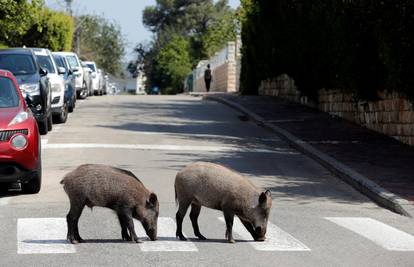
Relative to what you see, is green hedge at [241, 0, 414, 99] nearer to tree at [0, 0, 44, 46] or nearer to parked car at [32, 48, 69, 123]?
parked car at [32, 48, 69, 123]

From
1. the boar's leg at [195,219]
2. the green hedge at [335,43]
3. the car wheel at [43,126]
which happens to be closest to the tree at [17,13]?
the car wheel at [43,126]

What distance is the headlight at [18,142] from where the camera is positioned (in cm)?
1293

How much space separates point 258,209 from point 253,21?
2661cm

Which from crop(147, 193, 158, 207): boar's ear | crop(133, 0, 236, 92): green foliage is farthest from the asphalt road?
crop(133, 0, 236, 92): green foliage

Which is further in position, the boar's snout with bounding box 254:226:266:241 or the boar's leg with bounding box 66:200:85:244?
the boar's snout with bounding box 254:226:266:241

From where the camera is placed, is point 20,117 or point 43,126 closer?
point 20,117

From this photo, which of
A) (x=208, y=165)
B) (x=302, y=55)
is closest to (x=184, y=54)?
(x=302, y=55)

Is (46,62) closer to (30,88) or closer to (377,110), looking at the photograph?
(30,88)

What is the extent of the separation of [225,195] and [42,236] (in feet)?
6.52

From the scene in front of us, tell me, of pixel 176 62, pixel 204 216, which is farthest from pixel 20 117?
pixel 176 62

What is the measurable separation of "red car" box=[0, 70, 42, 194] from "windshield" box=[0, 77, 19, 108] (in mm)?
117

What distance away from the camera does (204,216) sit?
470 inches

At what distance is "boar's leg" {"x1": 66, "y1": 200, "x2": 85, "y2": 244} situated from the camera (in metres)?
9.47

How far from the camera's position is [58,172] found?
15938 millimetres
